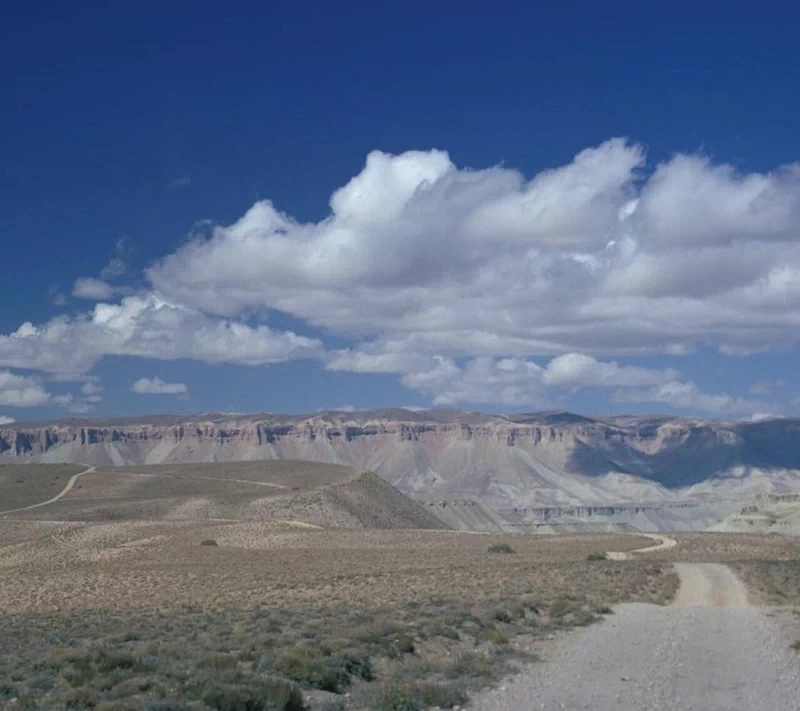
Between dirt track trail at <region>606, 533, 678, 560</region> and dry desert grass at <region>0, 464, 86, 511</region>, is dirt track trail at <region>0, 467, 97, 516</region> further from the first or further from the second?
dirt track trail at <region>606, 533, 678, 560</region>

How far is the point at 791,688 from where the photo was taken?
14.5 m

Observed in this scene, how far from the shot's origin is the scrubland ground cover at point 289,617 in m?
14.2

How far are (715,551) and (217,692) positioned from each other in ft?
137

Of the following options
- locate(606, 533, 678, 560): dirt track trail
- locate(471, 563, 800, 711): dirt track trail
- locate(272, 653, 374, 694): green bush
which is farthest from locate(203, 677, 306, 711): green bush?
locate(606, 533, 678, 560): dirt track trail

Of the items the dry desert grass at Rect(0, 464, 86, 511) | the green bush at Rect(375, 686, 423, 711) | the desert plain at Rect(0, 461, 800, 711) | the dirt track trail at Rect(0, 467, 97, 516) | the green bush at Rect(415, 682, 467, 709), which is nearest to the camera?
the green bush at Rect(375, 686, 423, 711)

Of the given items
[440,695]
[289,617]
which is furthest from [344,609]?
[440,695]

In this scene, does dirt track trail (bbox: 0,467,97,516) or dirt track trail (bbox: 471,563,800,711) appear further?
dirt track trail (bbox: 0,467,97,516)

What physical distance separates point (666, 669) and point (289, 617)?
37.2 feet

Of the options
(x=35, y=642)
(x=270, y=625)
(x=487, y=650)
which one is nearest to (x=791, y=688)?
(x=487, y=650)

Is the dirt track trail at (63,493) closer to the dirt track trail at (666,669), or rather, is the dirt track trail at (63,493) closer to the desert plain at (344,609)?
the desert plain at (344,609)

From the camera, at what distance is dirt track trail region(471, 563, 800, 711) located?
13547 mm

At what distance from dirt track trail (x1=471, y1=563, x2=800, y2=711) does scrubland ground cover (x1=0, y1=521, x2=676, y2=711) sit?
0.88 meters

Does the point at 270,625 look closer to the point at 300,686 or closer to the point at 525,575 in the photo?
the point at 300,686

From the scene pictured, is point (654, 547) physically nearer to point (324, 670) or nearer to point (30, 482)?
point (324, 670)
